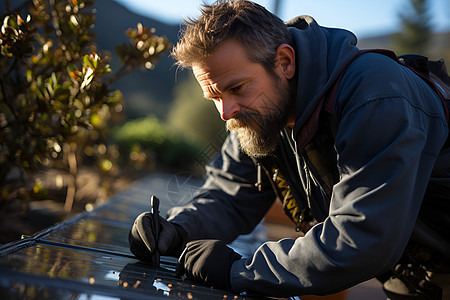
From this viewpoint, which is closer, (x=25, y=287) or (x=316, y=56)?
(x=25, y=287)

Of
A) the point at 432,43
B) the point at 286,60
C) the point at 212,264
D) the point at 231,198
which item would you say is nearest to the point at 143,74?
the point at 432,43

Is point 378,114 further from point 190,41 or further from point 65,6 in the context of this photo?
point 65,6

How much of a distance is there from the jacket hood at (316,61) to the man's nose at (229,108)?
254 millimetres

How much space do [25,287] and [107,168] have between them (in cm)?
404

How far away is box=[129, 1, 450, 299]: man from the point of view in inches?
54.4

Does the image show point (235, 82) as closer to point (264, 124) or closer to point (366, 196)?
point (264, 124)

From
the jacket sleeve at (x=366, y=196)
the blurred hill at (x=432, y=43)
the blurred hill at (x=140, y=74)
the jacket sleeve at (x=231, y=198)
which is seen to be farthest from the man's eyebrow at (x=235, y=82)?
the blurred hill at (x=432, y=43)

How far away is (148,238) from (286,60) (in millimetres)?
924

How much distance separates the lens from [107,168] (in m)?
5.12

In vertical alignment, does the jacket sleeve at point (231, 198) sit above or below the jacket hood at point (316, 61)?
below

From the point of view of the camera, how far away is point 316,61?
69.9 inches

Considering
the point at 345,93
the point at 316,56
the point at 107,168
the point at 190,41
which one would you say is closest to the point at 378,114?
the point at 345,93

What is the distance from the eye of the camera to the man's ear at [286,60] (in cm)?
188

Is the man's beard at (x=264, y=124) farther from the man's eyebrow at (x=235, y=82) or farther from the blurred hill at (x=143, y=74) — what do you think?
the blurred hill at (x=143, y=74)
